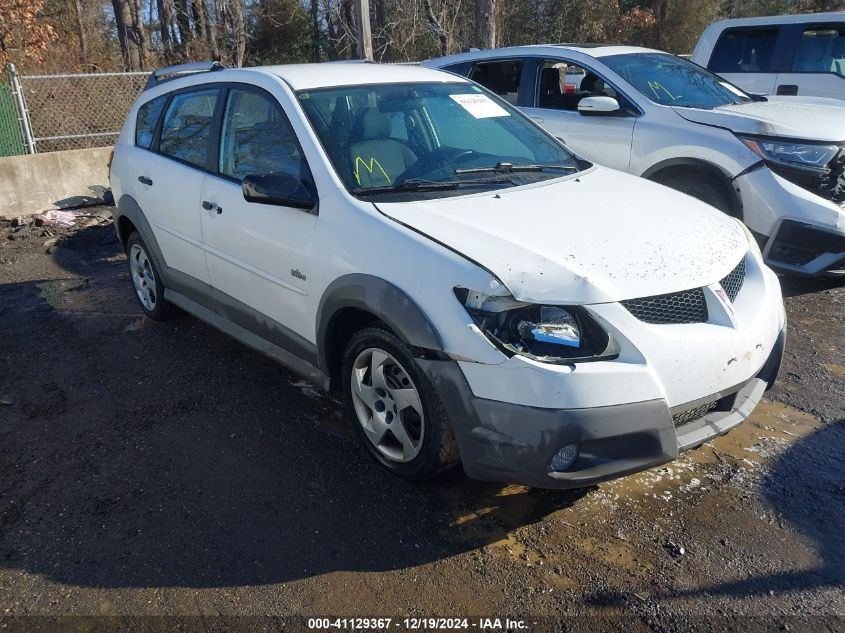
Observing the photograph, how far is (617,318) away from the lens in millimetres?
2754

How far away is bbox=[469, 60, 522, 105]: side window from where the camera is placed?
23.9ft

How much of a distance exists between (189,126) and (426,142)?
1.80 meters

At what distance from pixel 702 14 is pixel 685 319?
23.3 metres

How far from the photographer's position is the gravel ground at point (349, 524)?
271 centimetres

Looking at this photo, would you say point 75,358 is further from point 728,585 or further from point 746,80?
point 746,80

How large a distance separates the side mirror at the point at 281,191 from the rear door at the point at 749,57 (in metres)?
7.57

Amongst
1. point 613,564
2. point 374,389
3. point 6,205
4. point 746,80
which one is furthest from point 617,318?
point 6,205

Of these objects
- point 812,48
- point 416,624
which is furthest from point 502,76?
point 416,624

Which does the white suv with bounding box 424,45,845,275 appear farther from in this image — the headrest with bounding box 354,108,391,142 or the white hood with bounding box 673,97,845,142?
the headrest with bounding box 354,108,391,142

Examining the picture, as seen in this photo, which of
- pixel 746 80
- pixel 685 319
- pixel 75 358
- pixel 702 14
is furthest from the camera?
pixel 702 14

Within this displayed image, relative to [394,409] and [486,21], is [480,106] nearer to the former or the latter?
[394,409]

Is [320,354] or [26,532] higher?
[320,354]

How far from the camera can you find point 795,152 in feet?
18.3

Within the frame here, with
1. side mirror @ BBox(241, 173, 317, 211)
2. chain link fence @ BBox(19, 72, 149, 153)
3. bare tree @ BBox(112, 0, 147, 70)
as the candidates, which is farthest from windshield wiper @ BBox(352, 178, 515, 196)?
bare tree @ BBox(112, 0, 147, 70)
